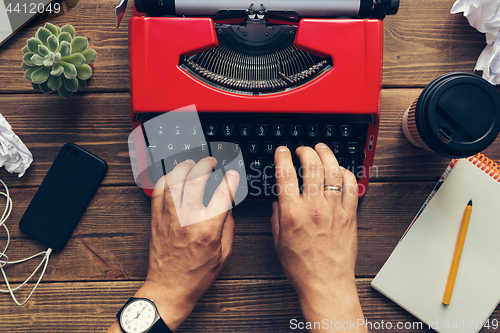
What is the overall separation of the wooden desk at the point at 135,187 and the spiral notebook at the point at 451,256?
42 millimetres

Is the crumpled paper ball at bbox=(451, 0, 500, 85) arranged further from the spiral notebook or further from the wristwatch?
the wristwatch

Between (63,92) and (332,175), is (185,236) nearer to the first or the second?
(332,175)

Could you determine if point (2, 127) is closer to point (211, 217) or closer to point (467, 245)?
point (211, 217)

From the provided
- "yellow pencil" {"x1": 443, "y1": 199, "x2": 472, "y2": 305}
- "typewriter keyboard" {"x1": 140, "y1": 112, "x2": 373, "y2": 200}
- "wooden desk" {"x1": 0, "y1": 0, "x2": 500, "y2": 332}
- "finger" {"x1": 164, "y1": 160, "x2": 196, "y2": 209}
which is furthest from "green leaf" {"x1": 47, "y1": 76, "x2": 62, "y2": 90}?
"yellow pencil" {"x1": 443, "y1": 199, "x2": 472, "y2": 305}

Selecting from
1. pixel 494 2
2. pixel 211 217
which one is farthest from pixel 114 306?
pixel 494 2

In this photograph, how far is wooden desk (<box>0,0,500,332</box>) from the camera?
0.96 metres

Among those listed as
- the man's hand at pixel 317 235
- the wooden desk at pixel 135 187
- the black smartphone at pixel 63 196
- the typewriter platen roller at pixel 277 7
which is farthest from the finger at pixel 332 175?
the black smartphone at pixel 63 196

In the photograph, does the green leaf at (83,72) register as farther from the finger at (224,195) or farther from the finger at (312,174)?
the finger at (312,174)

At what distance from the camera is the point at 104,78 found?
3.18ft

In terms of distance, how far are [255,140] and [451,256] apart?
0.66 m

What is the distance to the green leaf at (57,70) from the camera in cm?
78

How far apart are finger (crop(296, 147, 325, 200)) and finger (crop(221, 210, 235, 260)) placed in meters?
0.24

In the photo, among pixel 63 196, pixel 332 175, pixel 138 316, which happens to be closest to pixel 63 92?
pixel 63 196

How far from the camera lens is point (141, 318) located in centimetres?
83
